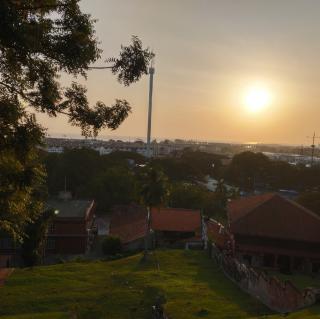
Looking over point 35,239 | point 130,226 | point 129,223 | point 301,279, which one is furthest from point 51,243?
point 301,279

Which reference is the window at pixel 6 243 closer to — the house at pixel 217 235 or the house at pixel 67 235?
the house at pixel 67 235

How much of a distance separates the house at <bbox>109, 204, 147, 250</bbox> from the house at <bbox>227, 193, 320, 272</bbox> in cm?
1026

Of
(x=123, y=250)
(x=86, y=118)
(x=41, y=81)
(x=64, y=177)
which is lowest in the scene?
(x=123, y=250)

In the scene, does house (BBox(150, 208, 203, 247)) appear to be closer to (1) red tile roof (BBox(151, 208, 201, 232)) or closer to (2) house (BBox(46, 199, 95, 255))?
(1) red tile roof (BBox(151, 208, 201, 232))

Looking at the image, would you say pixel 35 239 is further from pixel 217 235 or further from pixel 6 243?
pixel 217 235

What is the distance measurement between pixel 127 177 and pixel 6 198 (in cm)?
5819

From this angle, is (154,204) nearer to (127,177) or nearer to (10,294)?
(10,294)

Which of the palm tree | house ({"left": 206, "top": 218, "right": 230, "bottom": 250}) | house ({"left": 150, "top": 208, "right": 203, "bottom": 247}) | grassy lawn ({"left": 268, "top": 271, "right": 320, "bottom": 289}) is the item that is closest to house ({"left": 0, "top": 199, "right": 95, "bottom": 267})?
house ({"left": 150, "top": 208, "right": 203, "bottom": 247})

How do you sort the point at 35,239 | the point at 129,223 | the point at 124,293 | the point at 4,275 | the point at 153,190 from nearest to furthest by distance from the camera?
1. the point at 124,293
2. the point at 4,275
3. the point at 153,190
4. the point at 35,239
5. the point at 129,223

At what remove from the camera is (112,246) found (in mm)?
50000

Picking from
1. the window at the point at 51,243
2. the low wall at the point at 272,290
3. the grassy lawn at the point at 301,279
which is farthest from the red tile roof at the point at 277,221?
the window at the point at 51,243

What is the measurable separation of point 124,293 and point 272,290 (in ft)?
26.9

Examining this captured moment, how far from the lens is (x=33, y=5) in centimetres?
1470

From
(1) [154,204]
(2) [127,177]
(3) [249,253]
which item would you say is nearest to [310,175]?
(2) [127,177]
